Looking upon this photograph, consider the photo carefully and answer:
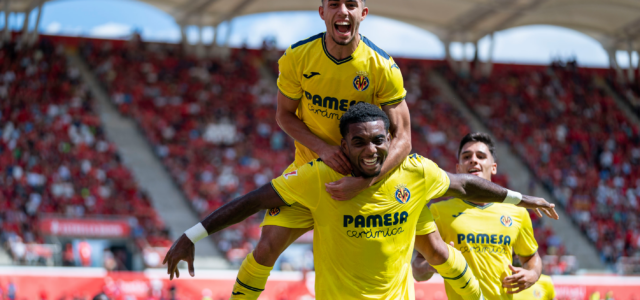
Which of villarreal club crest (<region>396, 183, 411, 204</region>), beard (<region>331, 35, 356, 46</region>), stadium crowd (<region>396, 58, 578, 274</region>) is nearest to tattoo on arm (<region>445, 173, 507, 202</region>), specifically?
villarreal club crest (<region>396, 183, 411, 204</region>)

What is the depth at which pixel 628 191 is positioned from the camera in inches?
1043

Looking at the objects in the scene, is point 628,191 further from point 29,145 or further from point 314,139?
point 314,139

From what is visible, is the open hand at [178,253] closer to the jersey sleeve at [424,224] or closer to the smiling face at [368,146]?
the smiling face at [368,146]

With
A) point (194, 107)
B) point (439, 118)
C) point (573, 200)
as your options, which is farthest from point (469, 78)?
point (194, 107)

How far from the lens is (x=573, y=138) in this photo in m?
28.9

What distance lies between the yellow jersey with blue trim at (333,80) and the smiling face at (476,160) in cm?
142

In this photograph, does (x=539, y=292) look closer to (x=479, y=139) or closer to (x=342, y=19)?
(x=479, y=139)

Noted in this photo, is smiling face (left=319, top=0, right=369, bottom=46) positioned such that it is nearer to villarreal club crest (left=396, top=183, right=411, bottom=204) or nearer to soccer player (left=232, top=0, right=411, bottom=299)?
soccer player (left=232, top=0, right=411, bottom=299)

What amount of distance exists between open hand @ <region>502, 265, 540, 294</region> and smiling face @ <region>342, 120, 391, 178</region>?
1.93m

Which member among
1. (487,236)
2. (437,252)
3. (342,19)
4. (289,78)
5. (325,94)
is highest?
(342,19)

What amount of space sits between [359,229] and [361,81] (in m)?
1.06

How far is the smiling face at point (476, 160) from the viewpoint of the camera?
598 cm

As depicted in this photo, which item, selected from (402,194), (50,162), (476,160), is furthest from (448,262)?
(50,162)

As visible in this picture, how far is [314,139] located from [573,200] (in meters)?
22.8
